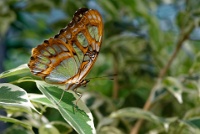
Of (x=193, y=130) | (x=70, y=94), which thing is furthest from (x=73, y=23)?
(x=193, y=130)

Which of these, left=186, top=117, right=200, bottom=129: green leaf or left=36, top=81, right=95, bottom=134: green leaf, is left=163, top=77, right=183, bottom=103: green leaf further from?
left=36, top=81, right=95, bottom=134: green leaf

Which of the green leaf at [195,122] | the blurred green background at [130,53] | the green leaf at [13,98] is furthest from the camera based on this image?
the blurred green background at [130,53]

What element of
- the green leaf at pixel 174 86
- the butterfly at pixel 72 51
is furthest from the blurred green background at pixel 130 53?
the butterfly at pixel 72 51

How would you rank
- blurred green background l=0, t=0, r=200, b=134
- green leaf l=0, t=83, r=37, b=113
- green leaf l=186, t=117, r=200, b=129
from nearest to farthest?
green leaf l=0, t=83, r=37, b=113 → green leaf l=186, t=117, r=200, b=129 → blurred green background l=0, t=0, r=200, b=134

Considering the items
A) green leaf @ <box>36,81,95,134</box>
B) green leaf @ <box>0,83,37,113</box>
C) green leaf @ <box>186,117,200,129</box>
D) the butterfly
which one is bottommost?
green leaf @ <box>186,117,200,129</box>

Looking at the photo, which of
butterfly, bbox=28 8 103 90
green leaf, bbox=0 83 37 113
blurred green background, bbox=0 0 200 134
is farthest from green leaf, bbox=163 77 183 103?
green leaf, bbox=0 83 37 113

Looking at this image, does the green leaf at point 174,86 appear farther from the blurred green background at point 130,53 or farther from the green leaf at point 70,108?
the green leaf at point 70,108

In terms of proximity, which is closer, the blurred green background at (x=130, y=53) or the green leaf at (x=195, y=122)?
the green leaf at (x=195, y=122)
